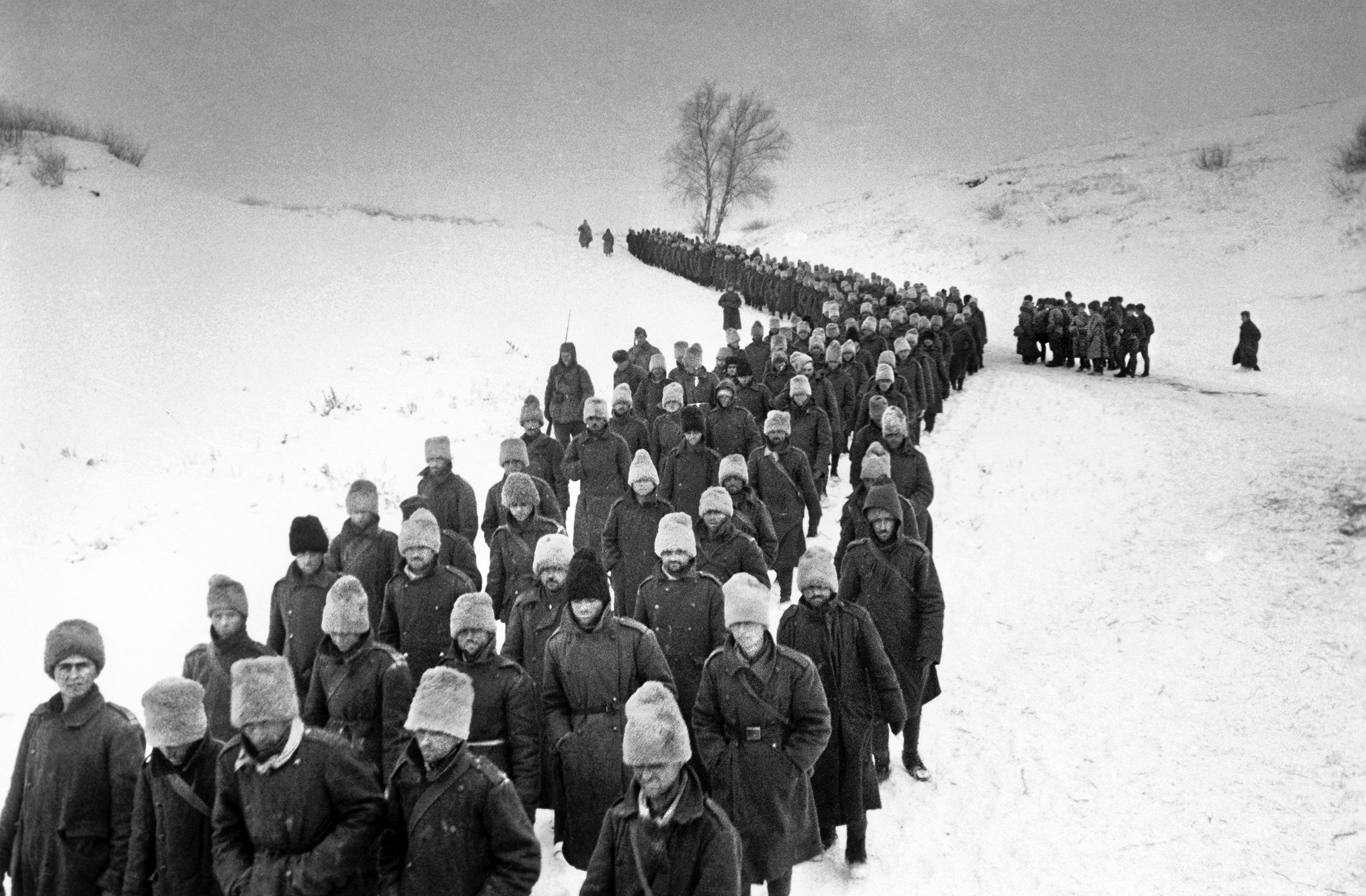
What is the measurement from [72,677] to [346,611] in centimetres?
114

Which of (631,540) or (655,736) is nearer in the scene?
(655,736)

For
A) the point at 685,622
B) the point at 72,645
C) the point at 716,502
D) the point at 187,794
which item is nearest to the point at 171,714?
the point at 187,794

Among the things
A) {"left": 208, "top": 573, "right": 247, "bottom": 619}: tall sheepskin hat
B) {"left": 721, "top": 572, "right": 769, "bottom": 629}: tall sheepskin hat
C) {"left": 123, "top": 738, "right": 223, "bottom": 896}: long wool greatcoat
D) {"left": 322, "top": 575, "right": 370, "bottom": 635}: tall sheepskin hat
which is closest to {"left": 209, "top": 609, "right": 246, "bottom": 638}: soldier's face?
{"left": 208, "top": 573, "right": 247, "bottom": 619}: tall sheepskin hat

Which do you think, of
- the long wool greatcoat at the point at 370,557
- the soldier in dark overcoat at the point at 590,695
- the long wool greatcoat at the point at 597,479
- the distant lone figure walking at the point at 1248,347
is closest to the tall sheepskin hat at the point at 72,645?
the soldier in dark overcoat at the point at 590,695

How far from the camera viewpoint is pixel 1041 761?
7.01 m

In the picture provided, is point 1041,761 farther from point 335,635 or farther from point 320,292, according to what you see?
point 320,292

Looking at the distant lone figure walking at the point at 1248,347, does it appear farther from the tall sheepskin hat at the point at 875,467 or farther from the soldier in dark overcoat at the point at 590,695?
the soldier in dark overcoat at the point at 590,695

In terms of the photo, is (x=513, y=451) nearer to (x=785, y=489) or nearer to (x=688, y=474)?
(x=688, y=474)

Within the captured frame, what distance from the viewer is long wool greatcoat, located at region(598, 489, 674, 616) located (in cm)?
746

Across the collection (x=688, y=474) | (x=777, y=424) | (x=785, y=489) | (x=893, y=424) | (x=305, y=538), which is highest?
(x=893, y=424)

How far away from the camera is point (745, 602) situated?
4.66 metres

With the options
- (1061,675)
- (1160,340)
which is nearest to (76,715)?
(1061,675)

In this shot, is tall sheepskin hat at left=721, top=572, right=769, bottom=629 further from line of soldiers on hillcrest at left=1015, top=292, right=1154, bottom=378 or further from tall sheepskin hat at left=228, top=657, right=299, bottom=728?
line of soldiers on hillcrest at left=1015, top=292, right=1154, bottom=378

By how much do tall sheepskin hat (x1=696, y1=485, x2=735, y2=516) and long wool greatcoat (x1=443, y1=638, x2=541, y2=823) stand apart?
247 centimetres
